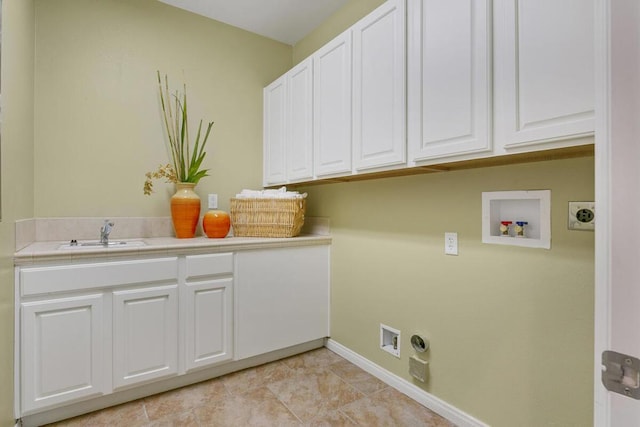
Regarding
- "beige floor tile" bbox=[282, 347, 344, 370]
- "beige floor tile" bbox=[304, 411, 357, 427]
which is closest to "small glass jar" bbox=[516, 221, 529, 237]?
"beige floor tile" bbox=[304, 411, 357, 427]

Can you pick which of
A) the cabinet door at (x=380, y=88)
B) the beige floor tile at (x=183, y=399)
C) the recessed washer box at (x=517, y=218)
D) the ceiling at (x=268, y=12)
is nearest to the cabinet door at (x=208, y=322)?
the beige floor tile at (x=183, y=399)

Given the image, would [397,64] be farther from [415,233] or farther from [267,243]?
[267,243]

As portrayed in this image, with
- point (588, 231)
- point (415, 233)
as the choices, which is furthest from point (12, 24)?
point (588, 231)

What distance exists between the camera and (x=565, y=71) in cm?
107

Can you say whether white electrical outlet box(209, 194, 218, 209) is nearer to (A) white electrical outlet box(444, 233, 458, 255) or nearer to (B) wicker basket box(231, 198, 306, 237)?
(B) wicker basket box(231, 198, 306, 237)

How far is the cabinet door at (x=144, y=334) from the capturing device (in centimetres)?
175

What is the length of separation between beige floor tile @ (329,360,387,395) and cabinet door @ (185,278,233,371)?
703 mm

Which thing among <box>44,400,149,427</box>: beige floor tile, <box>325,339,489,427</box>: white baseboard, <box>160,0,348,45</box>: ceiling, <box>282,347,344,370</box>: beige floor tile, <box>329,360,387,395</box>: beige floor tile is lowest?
<box>44,400,149,427</box>: beige floor tile

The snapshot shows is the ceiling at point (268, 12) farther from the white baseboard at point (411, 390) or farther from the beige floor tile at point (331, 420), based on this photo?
the beige floor tile at point (331, 420)

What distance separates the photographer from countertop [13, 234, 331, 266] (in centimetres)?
158

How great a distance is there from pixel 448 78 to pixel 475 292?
97cm

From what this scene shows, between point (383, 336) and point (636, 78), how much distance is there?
1865 mm

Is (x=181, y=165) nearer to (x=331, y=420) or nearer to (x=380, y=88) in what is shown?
(x=380, y=88)

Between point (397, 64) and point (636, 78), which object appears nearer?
point (636, 78)
